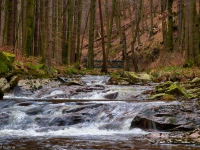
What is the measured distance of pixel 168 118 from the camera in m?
8.26

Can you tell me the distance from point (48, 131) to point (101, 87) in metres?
6.67

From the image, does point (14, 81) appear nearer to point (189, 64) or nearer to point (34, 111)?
point (34, 111)

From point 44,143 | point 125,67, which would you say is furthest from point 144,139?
point 125,67

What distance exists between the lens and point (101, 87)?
14.2 m

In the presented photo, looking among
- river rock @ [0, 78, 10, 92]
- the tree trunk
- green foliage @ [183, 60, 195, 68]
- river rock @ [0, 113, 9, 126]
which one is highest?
the tree trunk

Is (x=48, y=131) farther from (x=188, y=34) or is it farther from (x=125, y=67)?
(x=125, y=67)

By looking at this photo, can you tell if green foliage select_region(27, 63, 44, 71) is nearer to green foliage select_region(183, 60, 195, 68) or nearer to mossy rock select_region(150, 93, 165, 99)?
green foliage select_region(183, 60, 195, 68)

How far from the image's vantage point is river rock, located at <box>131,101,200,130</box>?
787cm

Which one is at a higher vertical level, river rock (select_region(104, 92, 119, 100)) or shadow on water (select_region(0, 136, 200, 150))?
shadow on water (select_region(0, 136, 200, 150))

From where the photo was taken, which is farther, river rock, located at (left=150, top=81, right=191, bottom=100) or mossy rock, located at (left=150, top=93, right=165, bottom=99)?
mossy rock, located at (left=150, top=93, right=165, bottom=99)

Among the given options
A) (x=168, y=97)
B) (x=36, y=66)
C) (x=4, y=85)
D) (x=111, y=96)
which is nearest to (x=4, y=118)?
(x=4, y=85)

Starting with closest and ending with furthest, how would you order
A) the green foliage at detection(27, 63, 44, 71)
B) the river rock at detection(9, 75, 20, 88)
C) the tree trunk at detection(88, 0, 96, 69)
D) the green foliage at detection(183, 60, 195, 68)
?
the river rock at detection(9, 75, 20, 88)
the green foliage at detection(27, 63, 44, 71)
the green foliage at detection(183, 60, 195, 68)
the tree trunk at detection(88, 0, 96, 69)

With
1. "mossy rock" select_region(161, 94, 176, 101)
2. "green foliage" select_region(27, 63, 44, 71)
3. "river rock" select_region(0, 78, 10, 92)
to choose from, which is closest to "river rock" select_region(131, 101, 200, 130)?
"mossy rock" select_region(161, 94, 176, 101)

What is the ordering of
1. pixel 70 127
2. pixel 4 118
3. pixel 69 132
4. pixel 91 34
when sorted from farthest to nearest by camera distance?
pixel 91 34 → pixel 4 118 → pixel 70 127 → pixel 69 132
